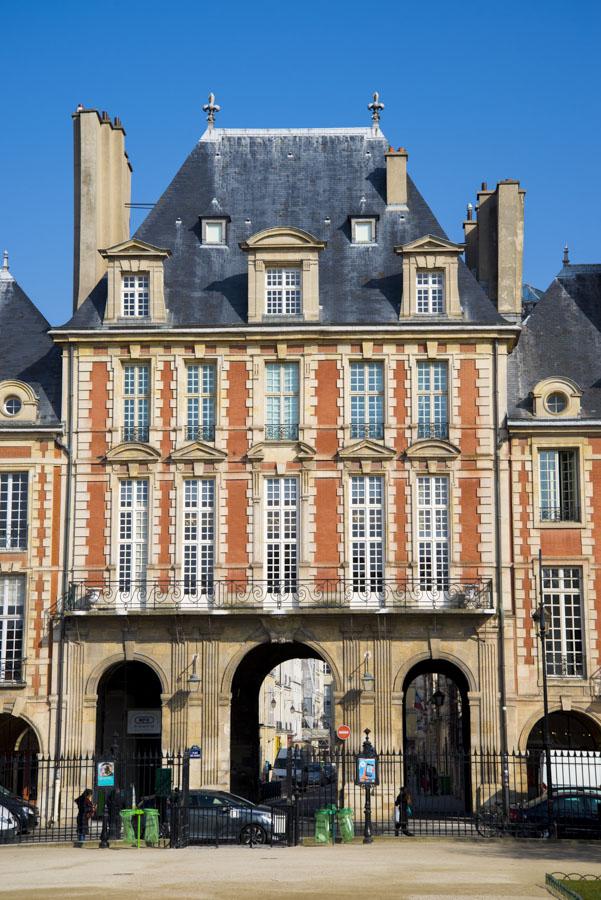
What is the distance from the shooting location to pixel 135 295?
42.3m

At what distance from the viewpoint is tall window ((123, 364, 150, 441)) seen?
41594 millimetres

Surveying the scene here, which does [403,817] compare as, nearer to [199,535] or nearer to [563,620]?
[563,620]

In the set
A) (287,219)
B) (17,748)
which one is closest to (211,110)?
(287,219)

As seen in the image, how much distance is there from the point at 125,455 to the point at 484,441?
385 inches

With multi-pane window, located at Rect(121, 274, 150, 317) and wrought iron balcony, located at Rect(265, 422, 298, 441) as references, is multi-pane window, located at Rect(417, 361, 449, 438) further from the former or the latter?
multi-pane window, located at Rect(121, 274, 150, 317)

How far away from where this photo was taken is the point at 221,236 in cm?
4403

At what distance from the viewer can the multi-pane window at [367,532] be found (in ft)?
133

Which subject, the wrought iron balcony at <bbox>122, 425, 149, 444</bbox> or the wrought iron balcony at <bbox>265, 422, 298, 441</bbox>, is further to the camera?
the wrought iron balcony at <bbox>122, 425, 149, 444</bbox>

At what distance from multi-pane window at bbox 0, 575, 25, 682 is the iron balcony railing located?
1.26 meters

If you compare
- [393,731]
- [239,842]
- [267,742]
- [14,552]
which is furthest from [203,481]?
[267,742]

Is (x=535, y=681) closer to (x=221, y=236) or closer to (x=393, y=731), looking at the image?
(x=393, y=731)

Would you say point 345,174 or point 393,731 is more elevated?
point 345,174

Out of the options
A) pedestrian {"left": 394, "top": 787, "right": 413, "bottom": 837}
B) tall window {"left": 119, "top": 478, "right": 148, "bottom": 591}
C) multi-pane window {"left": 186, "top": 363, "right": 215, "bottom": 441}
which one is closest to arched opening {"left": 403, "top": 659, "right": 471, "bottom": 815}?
pedestrian {"left": 394, "top": 787, "right": 413, "bottom": 837}

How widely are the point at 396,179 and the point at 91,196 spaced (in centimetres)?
893
